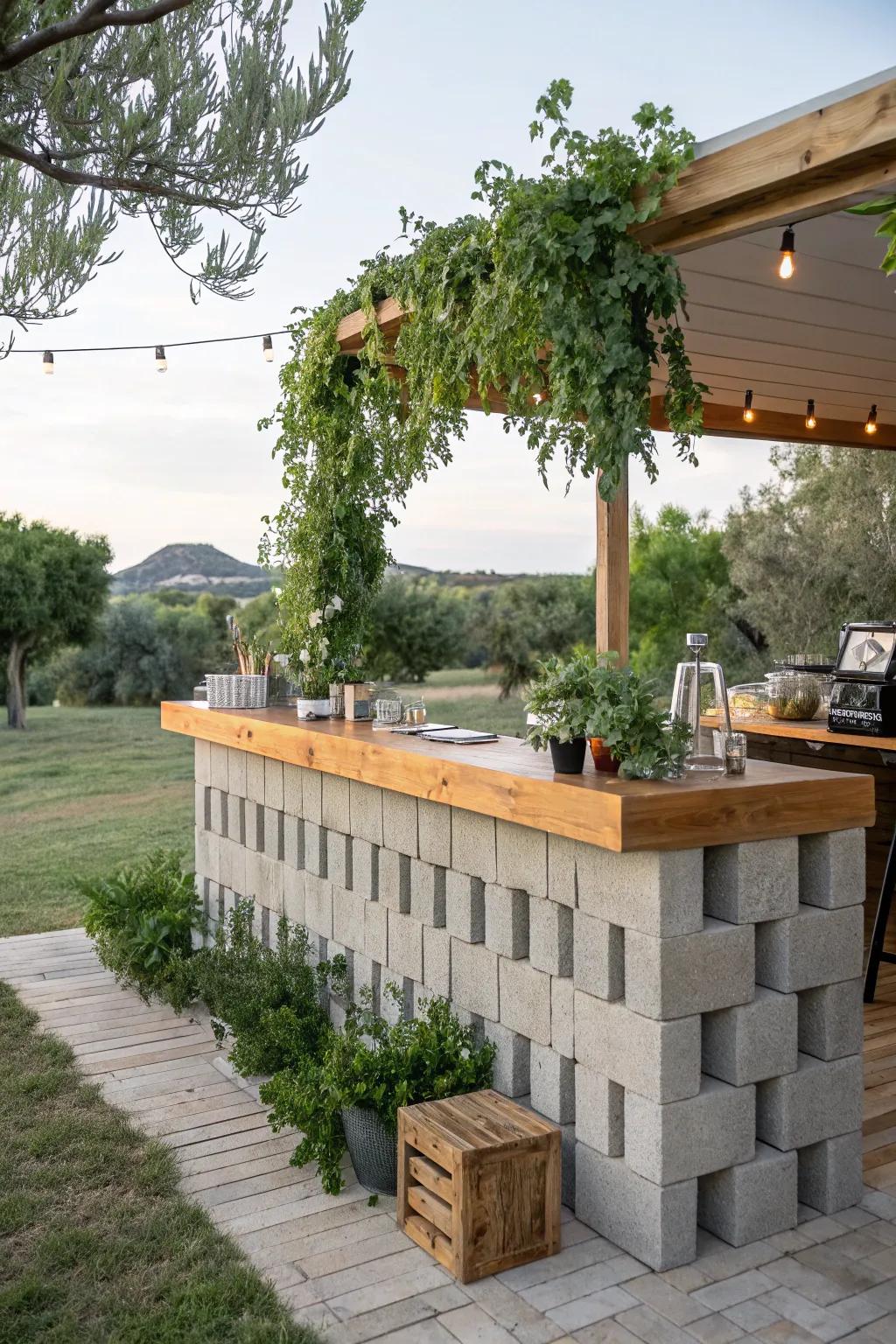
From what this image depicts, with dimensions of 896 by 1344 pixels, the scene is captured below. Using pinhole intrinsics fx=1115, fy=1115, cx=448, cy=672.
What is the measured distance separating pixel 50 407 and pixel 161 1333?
833 centimetres

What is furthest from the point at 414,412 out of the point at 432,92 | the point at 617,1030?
the point at 432,92

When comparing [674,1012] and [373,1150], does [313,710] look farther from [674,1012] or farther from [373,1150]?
[674,1012]

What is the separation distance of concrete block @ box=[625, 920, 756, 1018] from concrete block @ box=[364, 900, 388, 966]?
A: 1.05 m

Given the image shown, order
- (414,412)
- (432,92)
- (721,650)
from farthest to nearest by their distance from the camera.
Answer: (721,650), (432,92), (414,412)

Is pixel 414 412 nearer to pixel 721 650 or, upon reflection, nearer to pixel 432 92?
pixel 432 92

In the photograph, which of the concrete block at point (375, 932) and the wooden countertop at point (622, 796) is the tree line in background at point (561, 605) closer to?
the concrete block at point (375, 932)

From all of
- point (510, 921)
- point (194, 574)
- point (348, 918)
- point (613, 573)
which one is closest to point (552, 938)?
point (510, 921)

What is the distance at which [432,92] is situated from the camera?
22.9 ft

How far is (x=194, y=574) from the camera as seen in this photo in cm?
1054

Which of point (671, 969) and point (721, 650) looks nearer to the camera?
point (671, 969)

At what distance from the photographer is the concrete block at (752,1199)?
2.38 meters

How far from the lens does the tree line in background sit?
912 cm

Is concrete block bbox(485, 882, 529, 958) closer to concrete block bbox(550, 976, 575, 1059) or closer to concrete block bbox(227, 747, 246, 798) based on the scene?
concrete block bbox(550, 976, 575, 1059)

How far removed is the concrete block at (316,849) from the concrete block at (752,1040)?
154 cm
